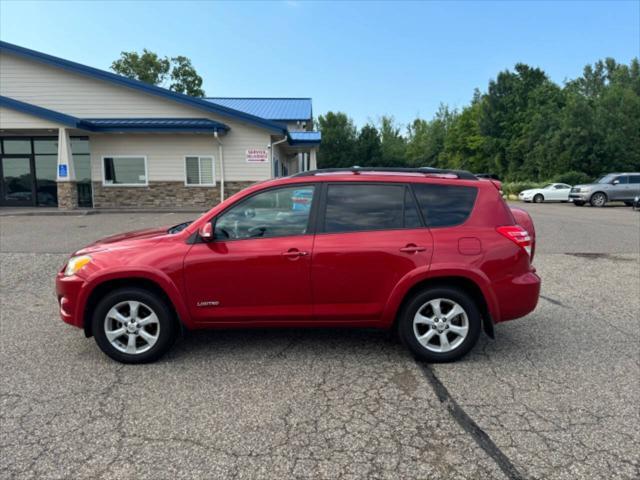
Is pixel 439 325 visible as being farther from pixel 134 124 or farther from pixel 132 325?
pixel 134 124

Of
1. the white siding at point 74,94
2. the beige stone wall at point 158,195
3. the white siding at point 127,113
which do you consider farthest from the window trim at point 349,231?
the white siding at point 74,94

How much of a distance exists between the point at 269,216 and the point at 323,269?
0.70 metres

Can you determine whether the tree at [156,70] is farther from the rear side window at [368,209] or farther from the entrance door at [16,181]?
the rear side window at [368,209]

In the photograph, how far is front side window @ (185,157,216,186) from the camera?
18.8 metres

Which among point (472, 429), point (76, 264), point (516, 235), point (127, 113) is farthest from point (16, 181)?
point (472, 429)

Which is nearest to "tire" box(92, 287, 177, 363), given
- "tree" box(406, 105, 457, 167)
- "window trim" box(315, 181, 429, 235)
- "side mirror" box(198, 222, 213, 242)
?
"side mirror" box(198, 222, 213, 242)

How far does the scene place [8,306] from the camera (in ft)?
18.9

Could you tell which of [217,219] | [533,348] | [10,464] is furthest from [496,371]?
[10,464]

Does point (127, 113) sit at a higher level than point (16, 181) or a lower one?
higher

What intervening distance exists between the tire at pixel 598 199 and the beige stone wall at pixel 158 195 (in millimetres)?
19208

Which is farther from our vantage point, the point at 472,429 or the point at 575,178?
the point at 575,178

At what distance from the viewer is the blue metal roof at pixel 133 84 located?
18.1 metres

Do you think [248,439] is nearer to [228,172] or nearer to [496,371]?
[496,371]

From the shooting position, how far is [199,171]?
742 inches
